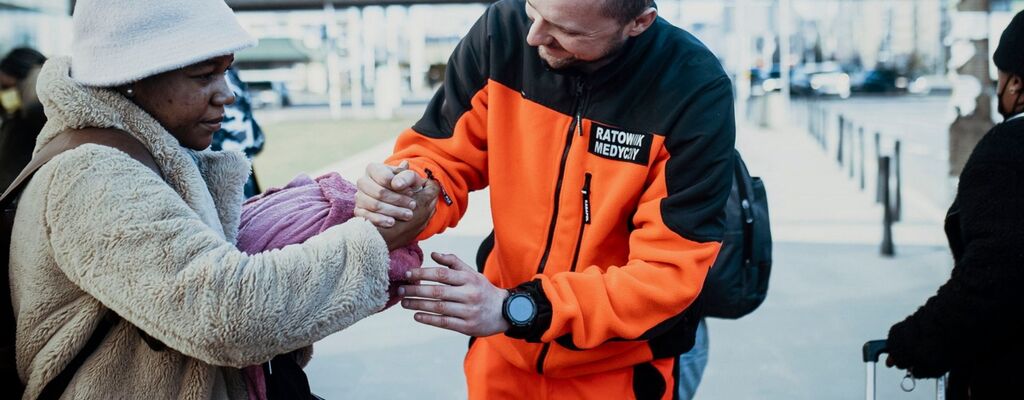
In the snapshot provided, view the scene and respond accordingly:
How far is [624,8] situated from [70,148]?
113 cm

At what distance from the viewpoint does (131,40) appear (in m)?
1.87

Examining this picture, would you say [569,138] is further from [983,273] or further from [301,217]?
[983,273]

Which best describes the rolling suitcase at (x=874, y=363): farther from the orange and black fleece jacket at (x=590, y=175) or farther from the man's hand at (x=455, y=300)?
the man's hand at (x=455, y=300)

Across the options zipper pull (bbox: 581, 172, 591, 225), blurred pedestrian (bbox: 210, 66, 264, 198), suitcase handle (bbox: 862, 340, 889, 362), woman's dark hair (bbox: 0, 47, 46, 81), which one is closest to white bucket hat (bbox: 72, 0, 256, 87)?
zipper pull (bbox: 581, 172, 591, 225)

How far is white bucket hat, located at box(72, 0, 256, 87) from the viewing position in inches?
73.3

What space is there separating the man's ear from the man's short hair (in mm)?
14

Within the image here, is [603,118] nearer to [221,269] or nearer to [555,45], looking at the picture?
[555,45]

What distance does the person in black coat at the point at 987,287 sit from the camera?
246 centimetres

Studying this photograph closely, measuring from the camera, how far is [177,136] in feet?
6.68

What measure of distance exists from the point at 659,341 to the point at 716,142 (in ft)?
1.77

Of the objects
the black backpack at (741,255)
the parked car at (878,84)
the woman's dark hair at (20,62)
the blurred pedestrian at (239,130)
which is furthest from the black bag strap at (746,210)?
the parked car at (878,84)

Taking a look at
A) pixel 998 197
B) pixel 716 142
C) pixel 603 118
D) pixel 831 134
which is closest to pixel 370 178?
pixel 603 118

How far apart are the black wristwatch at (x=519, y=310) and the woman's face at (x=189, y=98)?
70 centimetres

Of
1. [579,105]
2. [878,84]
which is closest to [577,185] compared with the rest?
[579,105]
